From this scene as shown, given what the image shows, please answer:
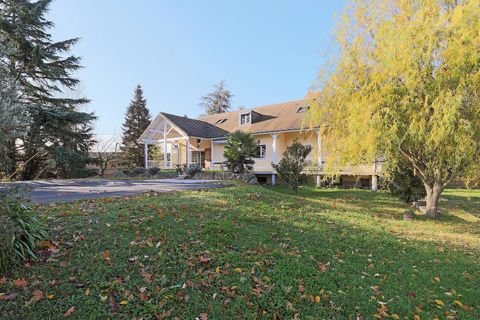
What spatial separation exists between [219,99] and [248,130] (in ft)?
73.3

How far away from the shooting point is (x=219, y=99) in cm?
4350

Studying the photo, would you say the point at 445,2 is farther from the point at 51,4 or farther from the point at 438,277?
the point at 51,4

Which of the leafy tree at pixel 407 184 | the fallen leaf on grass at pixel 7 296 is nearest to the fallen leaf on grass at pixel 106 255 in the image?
the fallen leaf on grass at pixel 7 296

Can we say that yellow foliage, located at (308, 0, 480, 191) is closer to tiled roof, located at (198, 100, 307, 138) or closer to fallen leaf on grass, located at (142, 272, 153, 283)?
fallen leaf on grass, located at (142, 272, 153, 283)

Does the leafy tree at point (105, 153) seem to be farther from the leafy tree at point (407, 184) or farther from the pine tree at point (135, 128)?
the leafy tree at point (407, 184)

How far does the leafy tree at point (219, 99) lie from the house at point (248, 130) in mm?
13895

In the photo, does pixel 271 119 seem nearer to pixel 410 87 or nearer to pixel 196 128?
pixel 196 128

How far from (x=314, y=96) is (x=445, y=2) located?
13.1 feet

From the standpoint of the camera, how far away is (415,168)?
29.9 feet

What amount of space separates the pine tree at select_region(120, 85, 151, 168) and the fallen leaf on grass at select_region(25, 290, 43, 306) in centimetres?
2800

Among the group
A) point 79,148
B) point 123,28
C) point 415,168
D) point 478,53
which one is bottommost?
point 415,168

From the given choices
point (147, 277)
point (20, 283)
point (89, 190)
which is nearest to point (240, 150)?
point (89, 190)

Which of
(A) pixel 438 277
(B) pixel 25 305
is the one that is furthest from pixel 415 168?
(B) pixel 25 305

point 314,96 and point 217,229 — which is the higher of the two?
point 314,96
